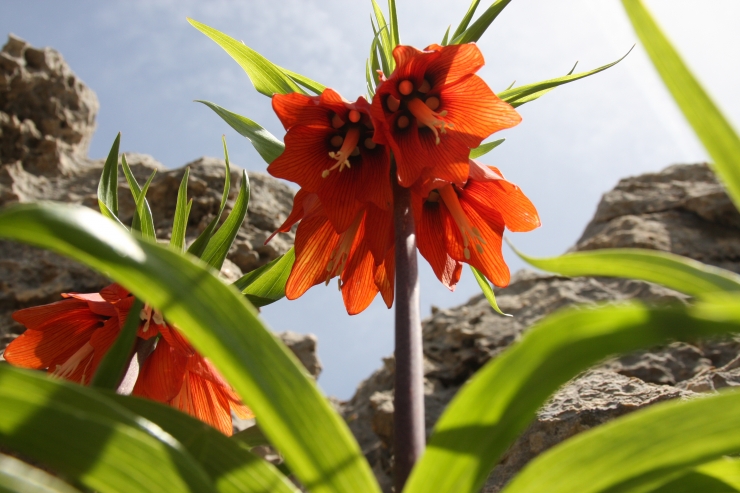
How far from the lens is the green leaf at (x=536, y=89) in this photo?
1.13 metres

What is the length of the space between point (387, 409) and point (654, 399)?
1128mm

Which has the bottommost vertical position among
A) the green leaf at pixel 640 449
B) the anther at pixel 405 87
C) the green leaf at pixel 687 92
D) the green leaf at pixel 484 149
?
the green leaf at pixel 640 449

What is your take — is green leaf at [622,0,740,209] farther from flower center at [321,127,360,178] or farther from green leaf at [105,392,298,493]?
flower center at [321,127,360,178]

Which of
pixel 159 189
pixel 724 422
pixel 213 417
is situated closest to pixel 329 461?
pixel 724 422

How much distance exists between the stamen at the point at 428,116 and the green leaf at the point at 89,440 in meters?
0.67

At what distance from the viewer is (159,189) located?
8.45 ft

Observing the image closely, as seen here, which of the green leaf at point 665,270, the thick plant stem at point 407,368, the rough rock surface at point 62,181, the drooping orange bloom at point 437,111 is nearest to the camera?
the green leaf at point 665,270

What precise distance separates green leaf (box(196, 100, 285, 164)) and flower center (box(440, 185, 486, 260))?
315 mm

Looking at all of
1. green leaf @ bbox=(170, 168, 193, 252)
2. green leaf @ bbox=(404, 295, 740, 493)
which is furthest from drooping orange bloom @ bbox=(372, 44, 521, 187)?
green leaf @ bbox=(404, 295, 740, 493)

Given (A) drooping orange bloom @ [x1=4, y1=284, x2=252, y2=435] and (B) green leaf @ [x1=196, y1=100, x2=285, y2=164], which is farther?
(B) green leaf @ [x1=196, y1=100, x2=285, y2=164]

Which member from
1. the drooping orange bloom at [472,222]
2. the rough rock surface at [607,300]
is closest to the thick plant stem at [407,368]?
the drooping orange bloom at [472,222]

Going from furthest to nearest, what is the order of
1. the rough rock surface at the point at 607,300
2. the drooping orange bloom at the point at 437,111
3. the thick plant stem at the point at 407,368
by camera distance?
the rough rock surface at the point at 607,300 < the drooping orange bloom at the point at 437,111 < the thick plant stem at the point at 407,368

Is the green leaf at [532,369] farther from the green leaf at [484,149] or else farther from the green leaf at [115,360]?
the green leaf at [484,149]

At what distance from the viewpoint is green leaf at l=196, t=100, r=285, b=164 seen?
1179 mm
